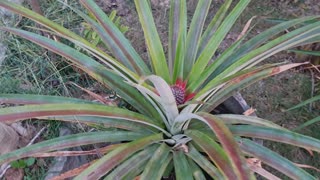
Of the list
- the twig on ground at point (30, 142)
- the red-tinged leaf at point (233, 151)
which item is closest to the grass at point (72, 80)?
the twig on ground at point (30, 142)

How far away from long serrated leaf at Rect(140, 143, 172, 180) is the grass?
1.80 feet

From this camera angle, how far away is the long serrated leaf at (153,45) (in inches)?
41.3

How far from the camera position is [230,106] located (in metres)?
1.25

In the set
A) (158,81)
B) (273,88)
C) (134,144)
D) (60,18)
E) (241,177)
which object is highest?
(60,18)

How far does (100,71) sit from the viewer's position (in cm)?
105

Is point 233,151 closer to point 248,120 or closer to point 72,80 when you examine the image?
point 248,120

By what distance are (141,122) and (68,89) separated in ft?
2.22

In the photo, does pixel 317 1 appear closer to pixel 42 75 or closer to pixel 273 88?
pixel 273 88

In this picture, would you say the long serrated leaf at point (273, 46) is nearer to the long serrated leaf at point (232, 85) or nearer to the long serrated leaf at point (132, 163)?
the long serrated leaf at point (232, 85)

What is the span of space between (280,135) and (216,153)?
0.22 metres

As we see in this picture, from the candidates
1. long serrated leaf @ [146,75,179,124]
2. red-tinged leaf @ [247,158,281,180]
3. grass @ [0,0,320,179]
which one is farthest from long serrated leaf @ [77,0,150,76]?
grass @ [0,0,320,179]

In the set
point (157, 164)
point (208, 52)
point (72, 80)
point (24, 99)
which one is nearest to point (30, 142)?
point (72, 80)

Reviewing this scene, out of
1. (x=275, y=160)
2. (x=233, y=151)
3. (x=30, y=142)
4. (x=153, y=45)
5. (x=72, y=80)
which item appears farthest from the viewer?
(x=72, y=80)

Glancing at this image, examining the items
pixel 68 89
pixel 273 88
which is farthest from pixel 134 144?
pixel 273 88
